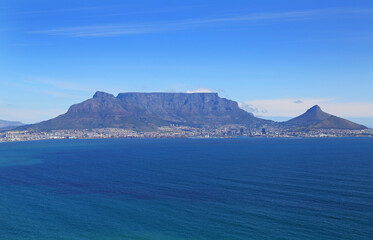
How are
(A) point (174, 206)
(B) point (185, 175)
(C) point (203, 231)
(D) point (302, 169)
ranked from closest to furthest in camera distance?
1. (C) point (203, 231)
2. (A) point (174, 206)
3. (B) point (185, 175)
4. (D) point (302, 169)

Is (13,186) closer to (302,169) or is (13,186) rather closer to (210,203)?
(210,203)

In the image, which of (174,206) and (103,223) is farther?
(174,206)

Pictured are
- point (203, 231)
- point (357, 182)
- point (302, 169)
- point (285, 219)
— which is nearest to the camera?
point (203, 231)

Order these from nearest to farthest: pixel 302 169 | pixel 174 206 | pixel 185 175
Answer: pixel 174 206 < pixel 185 175 < pixel 302 169

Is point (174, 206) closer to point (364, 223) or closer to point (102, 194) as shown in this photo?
point (102, 194)

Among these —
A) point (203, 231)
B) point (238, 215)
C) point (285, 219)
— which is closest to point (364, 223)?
point (285, 219)

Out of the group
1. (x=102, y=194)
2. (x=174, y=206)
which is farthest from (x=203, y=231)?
(x=102, y=194)

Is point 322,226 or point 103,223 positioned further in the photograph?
point 103,223

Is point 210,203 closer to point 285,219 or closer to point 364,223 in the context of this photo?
point 285,219

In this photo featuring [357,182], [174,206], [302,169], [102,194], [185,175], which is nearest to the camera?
[174,206]
